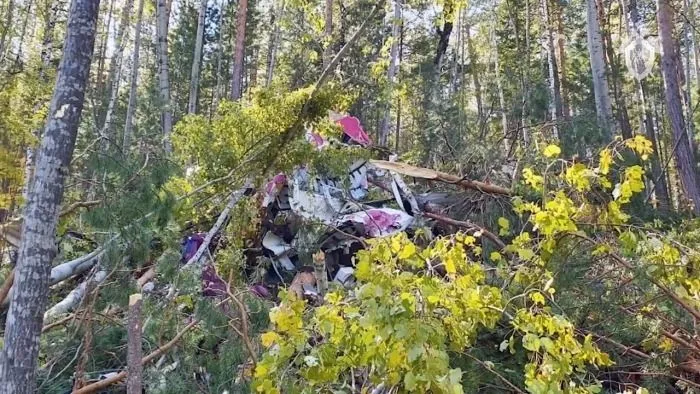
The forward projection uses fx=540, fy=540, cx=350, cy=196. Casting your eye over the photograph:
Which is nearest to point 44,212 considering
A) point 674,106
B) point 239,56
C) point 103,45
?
point 674,106

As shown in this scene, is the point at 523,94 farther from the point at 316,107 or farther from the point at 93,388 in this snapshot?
the point at 93,388

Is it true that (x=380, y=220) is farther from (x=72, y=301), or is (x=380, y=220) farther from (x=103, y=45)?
(x=103, y=45)

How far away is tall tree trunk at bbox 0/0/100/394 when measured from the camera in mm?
2053

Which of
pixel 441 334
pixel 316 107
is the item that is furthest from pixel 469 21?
pixel 441 334

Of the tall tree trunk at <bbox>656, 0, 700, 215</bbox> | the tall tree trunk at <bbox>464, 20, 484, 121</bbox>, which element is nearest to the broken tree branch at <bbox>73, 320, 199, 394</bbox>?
the tall tree trunk at <bbox>656, 0, 700, 215</bbox>

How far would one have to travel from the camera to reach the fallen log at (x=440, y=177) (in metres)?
4.69

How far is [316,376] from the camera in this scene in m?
1.47

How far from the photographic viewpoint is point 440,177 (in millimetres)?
5141

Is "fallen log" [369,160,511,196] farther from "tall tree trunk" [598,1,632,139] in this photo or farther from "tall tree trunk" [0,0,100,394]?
"tall tree trunk" [598,1,632,139]

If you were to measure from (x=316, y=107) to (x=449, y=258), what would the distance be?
254 cm

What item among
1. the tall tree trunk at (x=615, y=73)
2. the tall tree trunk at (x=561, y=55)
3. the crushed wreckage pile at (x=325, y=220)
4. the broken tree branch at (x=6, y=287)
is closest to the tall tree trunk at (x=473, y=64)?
the tall tree trunk at (x=561, y=55)

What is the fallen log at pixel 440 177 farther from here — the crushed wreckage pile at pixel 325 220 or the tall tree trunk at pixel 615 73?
the tall tree trunk at pixel 615 73

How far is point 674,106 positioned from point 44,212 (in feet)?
21.6

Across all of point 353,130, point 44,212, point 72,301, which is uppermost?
point 353,130
